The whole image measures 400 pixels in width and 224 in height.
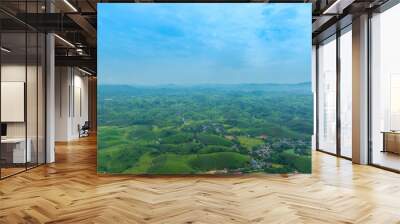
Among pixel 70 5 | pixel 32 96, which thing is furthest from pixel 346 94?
pixel 32 96

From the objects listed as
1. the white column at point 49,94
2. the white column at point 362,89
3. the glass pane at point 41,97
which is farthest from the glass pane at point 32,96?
the white column at point 362,89

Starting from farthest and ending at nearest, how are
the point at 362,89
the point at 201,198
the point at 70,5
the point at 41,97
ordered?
A: the point at 362,89 < the point at 41,97 < the point at 70,5 < the point at 201,198

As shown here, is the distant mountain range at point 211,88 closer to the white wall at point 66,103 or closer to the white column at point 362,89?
the white column at point 362,89

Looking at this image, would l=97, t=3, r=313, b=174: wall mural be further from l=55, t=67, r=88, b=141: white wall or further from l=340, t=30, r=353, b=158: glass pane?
l=55, t=67, r=88, b=141: white wall

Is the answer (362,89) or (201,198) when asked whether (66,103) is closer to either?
(362,89)

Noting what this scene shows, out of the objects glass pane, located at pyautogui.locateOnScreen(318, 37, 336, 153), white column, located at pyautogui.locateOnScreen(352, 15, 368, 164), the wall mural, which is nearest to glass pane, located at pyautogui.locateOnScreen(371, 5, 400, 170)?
white column, located at pyautogui.locateOnScreen(352, 15, 368, 164)

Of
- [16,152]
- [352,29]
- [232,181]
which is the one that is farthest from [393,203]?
[16,152]

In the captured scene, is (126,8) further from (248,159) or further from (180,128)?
(248,159)
